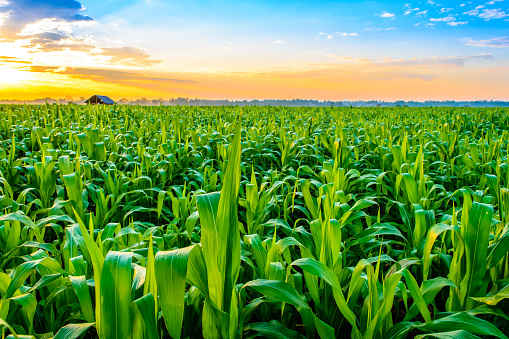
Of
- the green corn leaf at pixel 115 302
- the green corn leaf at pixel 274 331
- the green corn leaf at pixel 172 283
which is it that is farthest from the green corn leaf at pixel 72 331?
the green corn leaf at pixel 274 331

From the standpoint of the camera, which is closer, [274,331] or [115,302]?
[115,302]

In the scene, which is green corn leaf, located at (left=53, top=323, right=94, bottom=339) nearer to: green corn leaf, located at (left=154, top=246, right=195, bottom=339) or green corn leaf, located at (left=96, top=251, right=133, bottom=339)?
green corn leaf, located at (left=96, top=251, right=133, bottom=339)

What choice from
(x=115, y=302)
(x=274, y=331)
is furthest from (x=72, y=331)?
(x=274, y=331)

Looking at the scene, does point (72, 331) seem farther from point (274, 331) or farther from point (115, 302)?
point (274, 331)

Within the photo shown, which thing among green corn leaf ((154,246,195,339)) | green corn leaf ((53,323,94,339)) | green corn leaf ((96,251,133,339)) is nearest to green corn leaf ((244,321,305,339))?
green corn leaf ((154,246,195,339))

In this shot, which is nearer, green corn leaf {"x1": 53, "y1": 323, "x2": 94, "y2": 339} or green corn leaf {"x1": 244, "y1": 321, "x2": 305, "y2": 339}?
green corn leaf {"x1": 53, "y1": 323, "x2": 94, "y2": 339}

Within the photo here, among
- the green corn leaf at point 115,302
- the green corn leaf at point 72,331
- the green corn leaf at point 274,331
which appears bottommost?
the green corn leaf at point 274,331

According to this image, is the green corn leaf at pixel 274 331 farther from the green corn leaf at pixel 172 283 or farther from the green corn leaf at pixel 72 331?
the green corn leaf at pixel 72 331

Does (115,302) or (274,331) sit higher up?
(115,302)

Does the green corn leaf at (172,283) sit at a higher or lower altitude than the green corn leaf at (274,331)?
higher

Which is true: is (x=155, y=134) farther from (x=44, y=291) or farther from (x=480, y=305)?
(x=480, y=305)

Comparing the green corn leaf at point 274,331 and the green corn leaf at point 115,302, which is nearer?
the green corn leaf at point 115,302

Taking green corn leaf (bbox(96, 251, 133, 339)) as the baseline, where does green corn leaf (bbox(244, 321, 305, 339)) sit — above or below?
below

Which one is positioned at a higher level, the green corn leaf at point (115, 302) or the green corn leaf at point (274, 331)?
the green corn leaf at point (115, 302)
